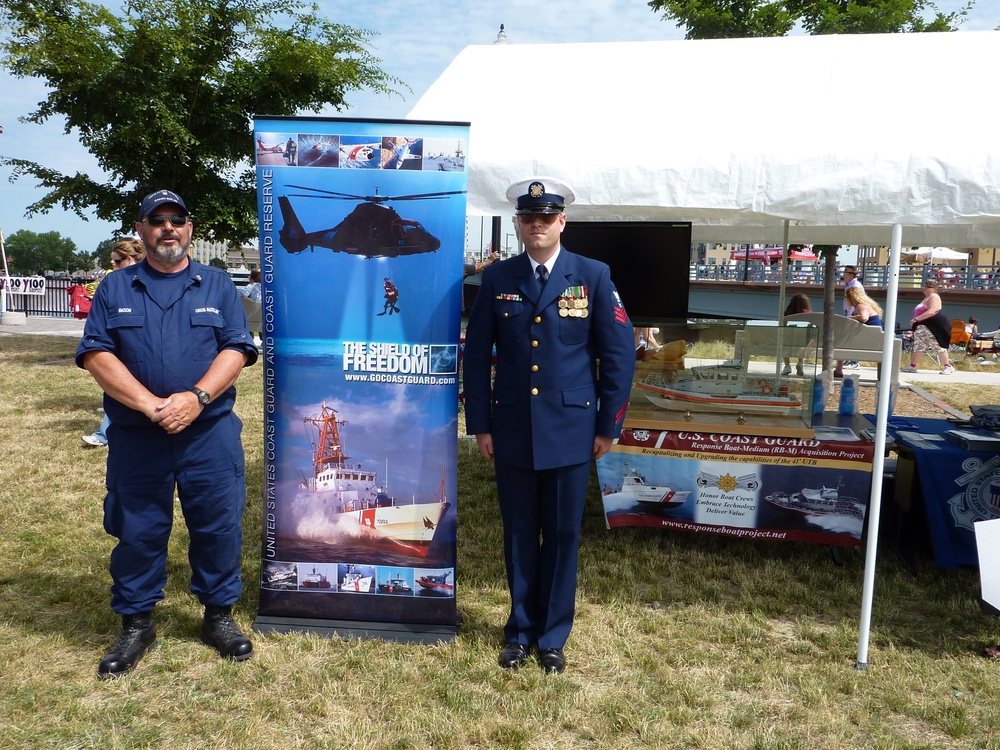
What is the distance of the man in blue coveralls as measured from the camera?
2945 millimetres

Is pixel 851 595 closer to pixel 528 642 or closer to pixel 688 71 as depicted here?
pixel 528 642

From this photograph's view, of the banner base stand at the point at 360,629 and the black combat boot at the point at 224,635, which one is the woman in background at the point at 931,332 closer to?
the banner base stand at the point at 360,629

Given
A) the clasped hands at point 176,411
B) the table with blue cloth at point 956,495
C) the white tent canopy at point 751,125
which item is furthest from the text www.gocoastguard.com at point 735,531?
the clasped hands at point 176,411

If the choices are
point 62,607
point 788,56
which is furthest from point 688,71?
point 62,607

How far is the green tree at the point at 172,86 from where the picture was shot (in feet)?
36.5

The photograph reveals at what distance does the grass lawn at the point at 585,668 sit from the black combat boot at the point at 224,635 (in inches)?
2.5

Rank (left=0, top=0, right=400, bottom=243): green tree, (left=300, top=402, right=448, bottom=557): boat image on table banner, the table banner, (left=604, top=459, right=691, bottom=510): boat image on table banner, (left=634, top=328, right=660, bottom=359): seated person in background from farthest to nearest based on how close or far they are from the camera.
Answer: (left=0, top=0, right=400, bottom=243): green tree, (left=634, top=328, right=660, bottom=359): seated person in background, (left=604, top=459, right=691, bottom=510): boat image on table banner, the table banner, (left=300, top=402, right=448, bottom=557): boat image on table banner

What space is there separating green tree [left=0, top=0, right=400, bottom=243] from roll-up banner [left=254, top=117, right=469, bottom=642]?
9144mm

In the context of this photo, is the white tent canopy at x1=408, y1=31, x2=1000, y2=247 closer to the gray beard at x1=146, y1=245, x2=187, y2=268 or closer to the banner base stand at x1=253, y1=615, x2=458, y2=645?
the gray beard at x1=146, y1=245, x2=187, y2=268

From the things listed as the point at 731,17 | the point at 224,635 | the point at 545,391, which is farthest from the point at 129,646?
the point at 731,17

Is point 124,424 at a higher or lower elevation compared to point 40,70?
lower

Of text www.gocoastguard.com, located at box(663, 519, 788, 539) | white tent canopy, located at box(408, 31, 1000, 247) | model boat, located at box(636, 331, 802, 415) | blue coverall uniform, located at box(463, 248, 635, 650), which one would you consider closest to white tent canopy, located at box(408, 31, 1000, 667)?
white tent canopy, located at box(408, 31, 1000, 247)

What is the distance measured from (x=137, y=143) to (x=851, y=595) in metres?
11.2

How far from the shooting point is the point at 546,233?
10.2 feet
